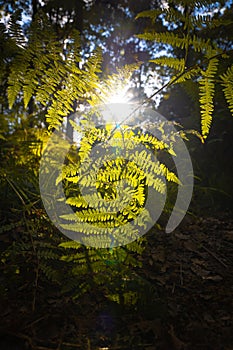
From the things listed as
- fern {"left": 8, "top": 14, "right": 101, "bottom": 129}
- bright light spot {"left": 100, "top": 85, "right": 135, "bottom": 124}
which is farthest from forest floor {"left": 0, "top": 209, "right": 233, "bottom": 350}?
bright light spot {"left": 100, "top": 85, "right": 135, "bottom": 124}

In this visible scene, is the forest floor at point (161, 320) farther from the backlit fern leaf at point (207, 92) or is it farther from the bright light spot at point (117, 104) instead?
the bright light spot at point (117, 104)

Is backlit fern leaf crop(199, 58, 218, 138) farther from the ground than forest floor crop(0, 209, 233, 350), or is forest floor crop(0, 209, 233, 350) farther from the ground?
backlit fern leaf crop(199, 58, 218, 138)

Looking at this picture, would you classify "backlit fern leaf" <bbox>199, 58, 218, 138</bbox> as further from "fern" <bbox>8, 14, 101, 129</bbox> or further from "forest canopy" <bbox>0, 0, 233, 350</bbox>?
"fern" <bbox>8, 14, 101, 129</bbox>

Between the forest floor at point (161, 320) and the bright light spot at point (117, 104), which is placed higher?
the bright light spot at point (117, 104)

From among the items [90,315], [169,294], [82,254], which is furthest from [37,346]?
[169,294]

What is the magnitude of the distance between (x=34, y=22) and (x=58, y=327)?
52.3 inches

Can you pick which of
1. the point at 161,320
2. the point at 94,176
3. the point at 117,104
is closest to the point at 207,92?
the point at 117,104

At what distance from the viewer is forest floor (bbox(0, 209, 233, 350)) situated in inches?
43.6

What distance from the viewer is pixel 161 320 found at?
1.26m

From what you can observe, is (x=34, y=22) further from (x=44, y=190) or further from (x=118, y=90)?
(x=44, y=190)

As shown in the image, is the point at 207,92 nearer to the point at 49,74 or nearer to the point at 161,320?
the point at 49,74

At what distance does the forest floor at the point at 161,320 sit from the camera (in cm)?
111

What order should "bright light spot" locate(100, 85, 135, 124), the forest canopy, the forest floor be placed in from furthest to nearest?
"bright light spot" locate(100, 85, 135, 124) < the forest canopy < the forest floor

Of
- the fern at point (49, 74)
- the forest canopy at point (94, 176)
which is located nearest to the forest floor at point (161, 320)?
the forest canopy at point (94, 176)
